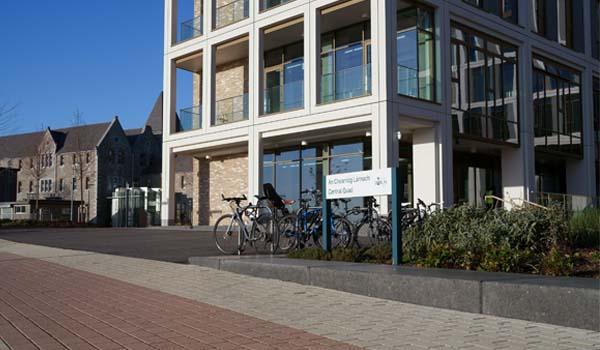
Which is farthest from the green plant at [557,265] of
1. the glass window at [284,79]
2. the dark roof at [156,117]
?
the dark roof at [156,117]

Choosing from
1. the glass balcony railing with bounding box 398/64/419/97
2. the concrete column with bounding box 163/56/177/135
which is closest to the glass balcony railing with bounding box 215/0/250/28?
the concrete column with bounding box 163/56/177/135

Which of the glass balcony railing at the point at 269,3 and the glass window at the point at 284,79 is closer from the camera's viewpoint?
the glass window at the point at 284,79

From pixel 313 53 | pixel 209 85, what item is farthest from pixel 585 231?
pixel 209 85

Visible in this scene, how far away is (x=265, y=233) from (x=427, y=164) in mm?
10850

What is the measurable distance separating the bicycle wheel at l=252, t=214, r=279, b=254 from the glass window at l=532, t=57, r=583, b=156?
58.2 feet

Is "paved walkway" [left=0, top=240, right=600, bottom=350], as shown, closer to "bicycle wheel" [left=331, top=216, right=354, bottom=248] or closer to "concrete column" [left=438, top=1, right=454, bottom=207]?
"bicycle wheel" [left=331, top=216, right=354, bottom=248]

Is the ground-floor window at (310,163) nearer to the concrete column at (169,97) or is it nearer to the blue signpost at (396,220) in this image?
the concrete column at (169,97)

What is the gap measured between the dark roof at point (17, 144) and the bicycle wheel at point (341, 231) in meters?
82.1

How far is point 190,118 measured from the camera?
A: 1077 inches

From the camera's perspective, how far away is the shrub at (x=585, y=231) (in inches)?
348

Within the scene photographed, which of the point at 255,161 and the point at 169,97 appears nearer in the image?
the point at 255,161

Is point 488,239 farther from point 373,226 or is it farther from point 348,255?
point 373,226

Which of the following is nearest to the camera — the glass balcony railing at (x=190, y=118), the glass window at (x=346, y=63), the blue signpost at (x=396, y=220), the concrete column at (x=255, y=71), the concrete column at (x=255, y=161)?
the blue signpost at (x=396, y=220)

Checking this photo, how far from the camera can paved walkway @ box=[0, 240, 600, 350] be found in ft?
15.8
